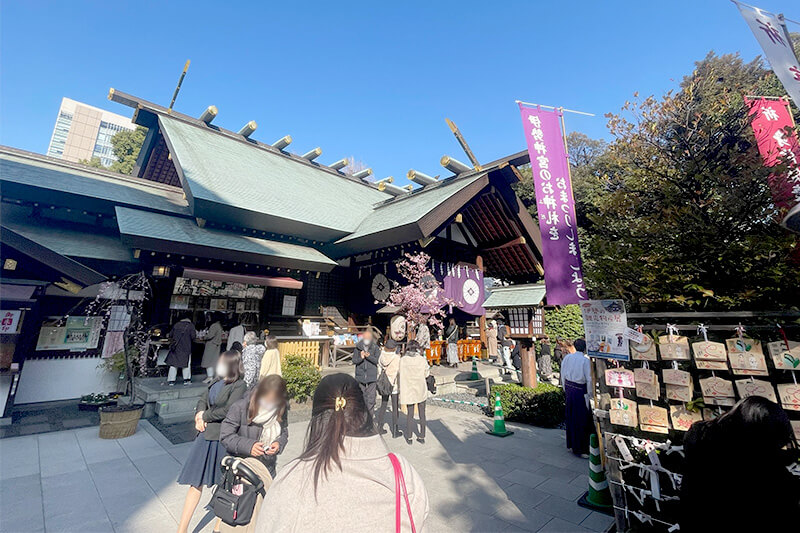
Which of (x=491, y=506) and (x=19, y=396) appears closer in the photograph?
(x=491, y=506)

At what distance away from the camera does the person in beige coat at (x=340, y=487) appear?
133 centimetres

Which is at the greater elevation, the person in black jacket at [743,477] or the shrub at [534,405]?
the person in black jacket at [743,477]

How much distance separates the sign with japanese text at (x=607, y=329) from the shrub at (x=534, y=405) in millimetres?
4110

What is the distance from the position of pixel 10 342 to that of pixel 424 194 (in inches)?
484

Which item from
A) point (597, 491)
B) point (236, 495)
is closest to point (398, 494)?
point (236, 495)

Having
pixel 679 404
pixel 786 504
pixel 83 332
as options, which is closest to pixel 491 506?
pixel 679 404

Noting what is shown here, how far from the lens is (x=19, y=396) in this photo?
784cm

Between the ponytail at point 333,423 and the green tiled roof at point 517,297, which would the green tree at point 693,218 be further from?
the green tiled roof at point 517,297

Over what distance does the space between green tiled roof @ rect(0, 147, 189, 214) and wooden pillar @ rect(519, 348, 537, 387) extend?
38.5ft

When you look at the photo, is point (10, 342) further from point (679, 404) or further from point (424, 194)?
point (424, 194)

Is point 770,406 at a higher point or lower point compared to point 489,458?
higher

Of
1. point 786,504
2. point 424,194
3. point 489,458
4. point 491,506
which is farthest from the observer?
point 424,194

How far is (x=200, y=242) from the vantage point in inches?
352

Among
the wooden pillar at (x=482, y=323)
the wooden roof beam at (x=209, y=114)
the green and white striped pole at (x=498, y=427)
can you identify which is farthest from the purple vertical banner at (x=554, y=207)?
the wooden roof beam at (x=209, y=114)
